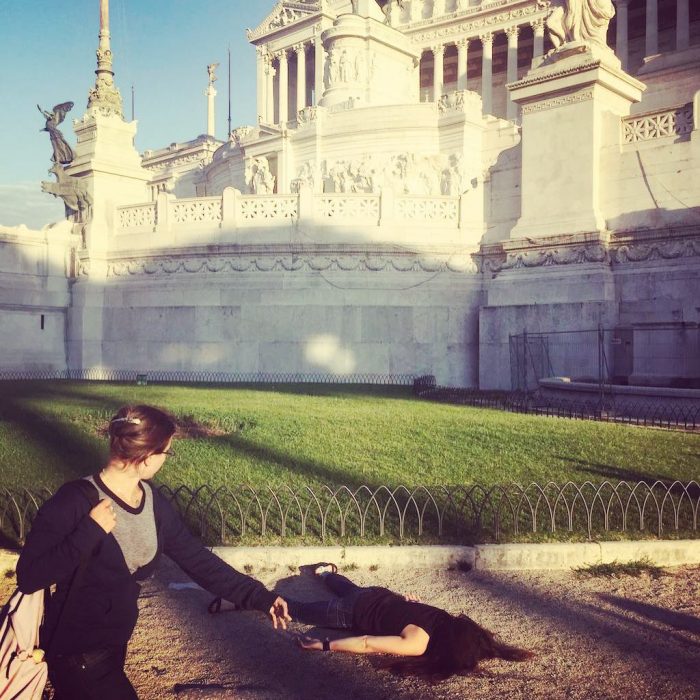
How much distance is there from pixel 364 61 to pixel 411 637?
154 ft

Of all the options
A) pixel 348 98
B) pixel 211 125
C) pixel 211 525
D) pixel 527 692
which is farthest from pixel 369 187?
pixel 211 125

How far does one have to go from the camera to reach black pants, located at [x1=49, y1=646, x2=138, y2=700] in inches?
135

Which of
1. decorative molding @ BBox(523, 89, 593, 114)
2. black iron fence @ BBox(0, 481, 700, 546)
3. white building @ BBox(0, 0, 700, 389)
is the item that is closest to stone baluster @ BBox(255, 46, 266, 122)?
white building @ BBox(0, 0, 700, 389)

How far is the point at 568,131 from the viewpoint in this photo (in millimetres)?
21062

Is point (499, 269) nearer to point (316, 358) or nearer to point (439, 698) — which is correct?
point (316, 358)

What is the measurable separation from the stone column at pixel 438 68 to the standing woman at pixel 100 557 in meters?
66.3

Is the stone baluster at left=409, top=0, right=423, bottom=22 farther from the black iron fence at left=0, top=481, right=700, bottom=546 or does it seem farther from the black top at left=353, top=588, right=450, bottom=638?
the black top at left=353, top=588, right=450, bottom=638

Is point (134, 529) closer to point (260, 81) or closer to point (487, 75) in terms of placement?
point (487, 75)

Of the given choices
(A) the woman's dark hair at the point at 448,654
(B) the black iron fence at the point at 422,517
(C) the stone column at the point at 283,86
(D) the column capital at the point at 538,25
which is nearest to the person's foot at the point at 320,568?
(B) the black iron fence at the point at 422,517

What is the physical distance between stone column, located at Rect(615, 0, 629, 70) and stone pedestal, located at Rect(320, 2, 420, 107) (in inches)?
629

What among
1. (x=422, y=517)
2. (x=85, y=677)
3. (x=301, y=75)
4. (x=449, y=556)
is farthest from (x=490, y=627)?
(x=301, y=75)

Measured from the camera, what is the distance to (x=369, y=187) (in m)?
33.3

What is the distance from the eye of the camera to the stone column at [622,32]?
5632 centimetres

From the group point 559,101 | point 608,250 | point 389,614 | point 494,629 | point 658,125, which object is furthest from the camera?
point 559,101
